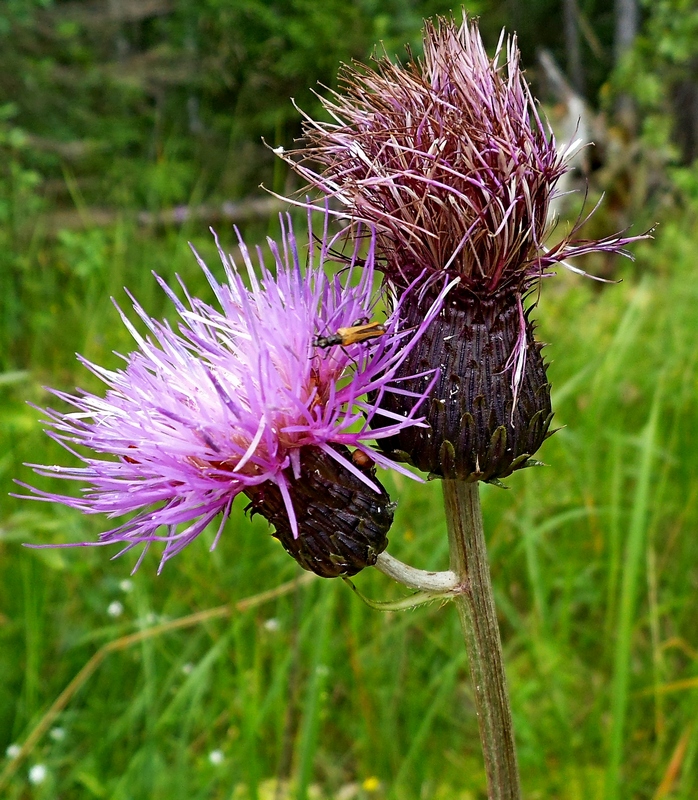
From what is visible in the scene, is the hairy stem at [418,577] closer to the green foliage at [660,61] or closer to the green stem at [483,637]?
the green stem at [483,637]

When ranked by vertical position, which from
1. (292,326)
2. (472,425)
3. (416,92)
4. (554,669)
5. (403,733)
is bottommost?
(403,733)

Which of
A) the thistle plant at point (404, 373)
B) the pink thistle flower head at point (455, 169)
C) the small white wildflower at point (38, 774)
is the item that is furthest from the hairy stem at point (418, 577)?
the small white wildflower at point (38, 774)

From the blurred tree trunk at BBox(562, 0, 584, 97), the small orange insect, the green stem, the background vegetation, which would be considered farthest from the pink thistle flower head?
the blurred tree trunk at BBox(562, 0, 584, 97)

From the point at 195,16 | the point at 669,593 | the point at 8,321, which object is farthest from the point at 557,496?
the point at 195,16

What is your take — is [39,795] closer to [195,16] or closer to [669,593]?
[669,593]

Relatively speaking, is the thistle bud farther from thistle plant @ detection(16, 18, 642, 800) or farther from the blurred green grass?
the blurred green grass

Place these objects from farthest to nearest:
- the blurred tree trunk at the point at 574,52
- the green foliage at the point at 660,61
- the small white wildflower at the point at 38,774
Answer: the blurred tree trunk at the point at 574,52
the green foliage at the point at 660,61
the small white wildflower at the point at 38,774

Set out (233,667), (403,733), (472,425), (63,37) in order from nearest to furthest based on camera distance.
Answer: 1. (472,425)
2. (403,733)
3. (233,667)
4. (63,37)
